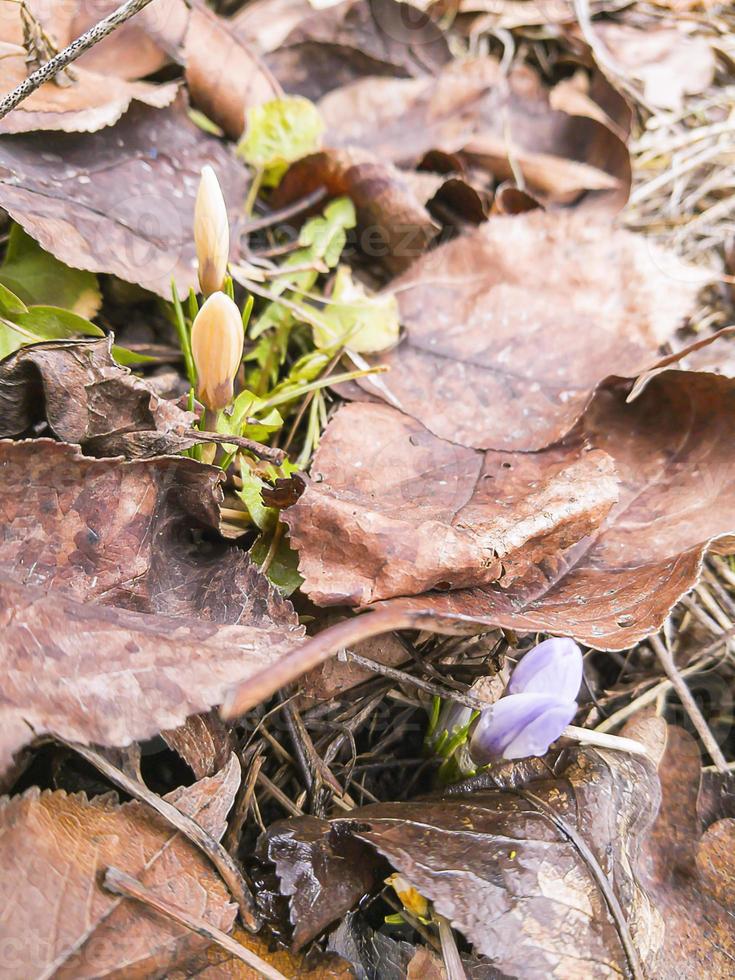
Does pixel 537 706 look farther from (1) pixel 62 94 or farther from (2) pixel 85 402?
(1) pixel 62 94

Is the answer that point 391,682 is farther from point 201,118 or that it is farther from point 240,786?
point 201,118

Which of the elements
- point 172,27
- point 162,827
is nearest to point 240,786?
point 162,827

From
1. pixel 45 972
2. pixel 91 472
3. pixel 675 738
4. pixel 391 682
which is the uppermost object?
pixel 91 472

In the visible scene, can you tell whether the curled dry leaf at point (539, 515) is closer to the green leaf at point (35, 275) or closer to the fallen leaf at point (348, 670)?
the fallen leaf at point (348, 670)

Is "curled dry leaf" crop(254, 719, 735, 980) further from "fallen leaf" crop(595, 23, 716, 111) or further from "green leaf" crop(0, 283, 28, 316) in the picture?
"fallen leaf" crop(595, 23, 716, 111)

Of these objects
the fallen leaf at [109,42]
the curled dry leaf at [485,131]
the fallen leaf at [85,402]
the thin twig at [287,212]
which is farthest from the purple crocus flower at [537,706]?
the fallen leaf at [109,42]
